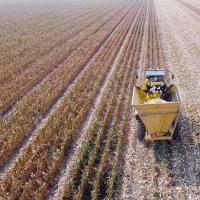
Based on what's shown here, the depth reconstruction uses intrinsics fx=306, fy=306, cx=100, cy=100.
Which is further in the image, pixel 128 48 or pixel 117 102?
pixel 128 48

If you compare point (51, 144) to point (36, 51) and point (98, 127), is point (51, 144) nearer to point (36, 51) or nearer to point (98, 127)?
point (98, 127)

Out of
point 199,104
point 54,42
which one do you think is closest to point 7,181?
point 199,104

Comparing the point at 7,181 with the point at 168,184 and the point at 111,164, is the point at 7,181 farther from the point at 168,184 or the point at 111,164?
the point at 168,184

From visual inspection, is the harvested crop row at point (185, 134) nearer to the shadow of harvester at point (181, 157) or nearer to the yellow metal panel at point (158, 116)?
the shadow of harvester at point (181, 157)

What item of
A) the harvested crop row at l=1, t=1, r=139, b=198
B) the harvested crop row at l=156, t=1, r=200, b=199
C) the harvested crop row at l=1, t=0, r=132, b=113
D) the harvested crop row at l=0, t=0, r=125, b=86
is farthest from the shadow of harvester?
the harvested crop row at l=0, t=0, r=125, b=86

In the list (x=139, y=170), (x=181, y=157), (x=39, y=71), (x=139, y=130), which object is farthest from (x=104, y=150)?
(x=39, y=71)
